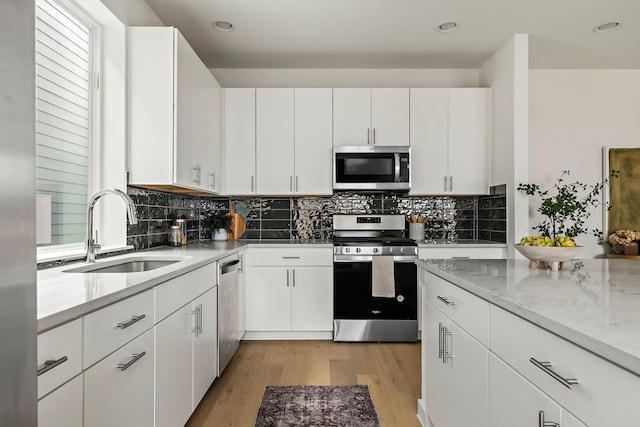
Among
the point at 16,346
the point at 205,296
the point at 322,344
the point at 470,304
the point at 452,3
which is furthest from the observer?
the point at 322,344

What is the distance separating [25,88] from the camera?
14.7 inches

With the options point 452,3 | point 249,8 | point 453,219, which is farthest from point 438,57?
point 249,8

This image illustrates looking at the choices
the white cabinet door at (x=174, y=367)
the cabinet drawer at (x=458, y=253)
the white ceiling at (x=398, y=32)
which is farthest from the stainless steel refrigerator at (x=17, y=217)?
the cabinet drawer at (x=458, y=253)

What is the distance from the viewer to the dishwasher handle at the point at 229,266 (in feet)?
8.88

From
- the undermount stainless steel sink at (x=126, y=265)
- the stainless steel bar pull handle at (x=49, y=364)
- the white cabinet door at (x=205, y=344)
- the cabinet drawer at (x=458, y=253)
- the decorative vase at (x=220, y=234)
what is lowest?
the white cabinet door at (x=205, y=344)

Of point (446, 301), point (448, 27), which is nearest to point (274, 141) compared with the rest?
point (448, 27)

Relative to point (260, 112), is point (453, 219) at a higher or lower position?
lower

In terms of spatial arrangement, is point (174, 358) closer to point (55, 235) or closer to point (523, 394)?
point (55, 235)

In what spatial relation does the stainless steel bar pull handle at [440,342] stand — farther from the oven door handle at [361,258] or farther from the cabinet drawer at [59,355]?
the oven door handle at [361,258]

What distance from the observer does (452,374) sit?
1647 millimetres

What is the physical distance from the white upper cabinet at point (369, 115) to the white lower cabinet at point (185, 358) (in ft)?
6.34

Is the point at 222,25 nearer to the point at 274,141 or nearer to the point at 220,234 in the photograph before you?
the point at 274,141

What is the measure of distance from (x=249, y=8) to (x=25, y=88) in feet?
9.23

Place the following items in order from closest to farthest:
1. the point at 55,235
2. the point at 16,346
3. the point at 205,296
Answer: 1. the point at 16,346
2. the point at 55,235
3. the point at 205,296
